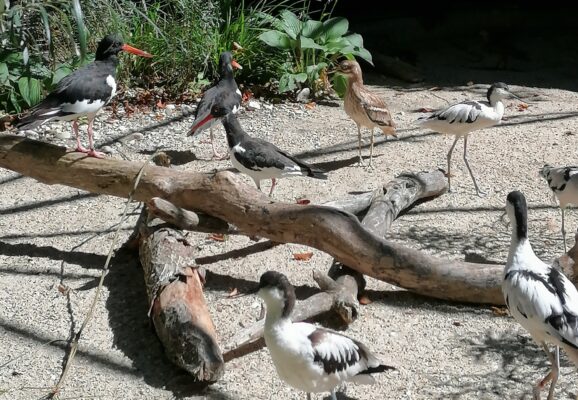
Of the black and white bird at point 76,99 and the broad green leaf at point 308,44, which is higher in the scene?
the black and white bird at point 76,99

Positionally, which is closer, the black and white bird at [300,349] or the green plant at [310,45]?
the black and white bird at [300,349]

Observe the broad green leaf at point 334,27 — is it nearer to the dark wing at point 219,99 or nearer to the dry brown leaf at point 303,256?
the dark wing at point 219,99

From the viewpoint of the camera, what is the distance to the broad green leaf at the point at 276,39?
8859 millimetres

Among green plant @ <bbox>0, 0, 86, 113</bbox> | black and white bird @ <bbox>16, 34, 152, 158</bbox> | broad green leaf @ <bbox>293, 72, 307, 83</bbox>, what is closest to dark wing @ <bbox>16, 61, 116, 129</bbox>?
black and white bird @ <bbox>16, 34, 152, 158</bbox>

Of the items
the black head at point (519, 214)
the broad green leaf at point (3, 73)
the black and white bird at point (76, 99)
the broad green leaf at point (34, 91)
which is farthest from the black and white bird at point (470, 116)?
the broad green leaf at point (3, 73)

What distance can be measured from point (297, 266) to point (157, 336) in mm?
1172

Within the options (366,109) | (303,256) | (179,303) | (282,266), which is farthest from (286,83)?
(179,303)

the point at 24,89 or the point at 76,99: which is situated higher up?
the point at 76,99

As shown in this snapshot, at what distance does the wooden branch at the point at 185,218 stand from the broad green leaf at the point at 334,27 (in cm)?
400

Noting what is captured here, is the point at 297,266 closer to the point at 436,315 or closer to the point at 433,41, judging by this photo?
the point at 436,315

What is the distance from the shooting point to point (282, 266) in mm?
5547

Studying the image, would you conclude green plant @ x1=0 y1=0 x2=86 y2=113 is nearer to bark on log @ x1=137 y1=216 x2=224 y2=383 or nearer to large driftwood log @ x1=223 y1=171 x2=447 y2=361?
bark on log @ x1=137 y1=216 x2=224 y2=383

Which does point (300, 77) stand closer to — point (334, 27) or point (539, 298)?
point (334, 27)

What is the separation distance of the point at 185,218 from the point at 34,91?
351 cm
